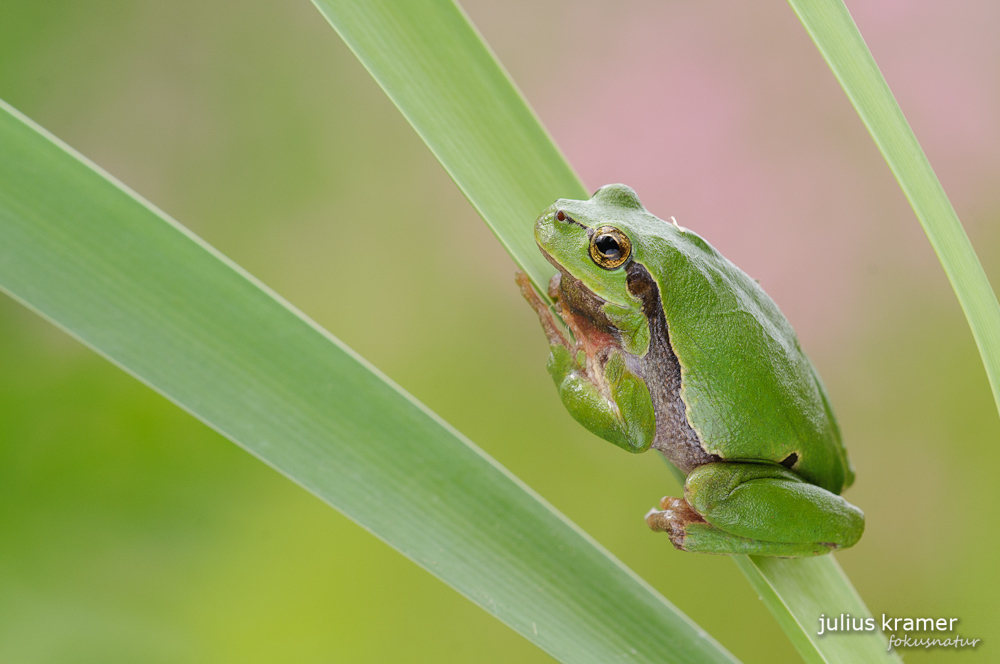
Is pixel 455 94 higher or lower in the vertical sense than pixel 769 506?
higher

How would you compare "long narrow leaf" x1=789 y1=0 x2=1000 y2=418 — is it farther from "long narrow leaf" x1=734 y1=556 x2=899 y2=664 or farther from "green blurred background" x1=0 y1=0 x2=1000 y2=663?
"green blurred background" x1=0 y1=0 x2=1000 y2=663

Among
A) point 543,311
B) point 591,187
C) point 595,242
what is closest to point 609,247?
point 595,242

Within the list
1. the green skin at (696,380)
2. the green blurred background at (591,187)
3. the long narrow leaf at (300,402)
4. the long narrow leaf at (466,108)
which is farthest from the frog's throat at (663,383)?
the green blurred background at (591,187)

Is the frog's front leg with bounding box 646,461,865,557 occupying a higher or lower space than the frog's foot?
lower

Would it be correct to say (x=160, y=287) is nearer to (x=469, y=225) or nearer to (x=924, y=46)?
(x=469, y=225)

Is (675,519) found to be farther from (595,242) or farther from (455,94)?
(455,94)

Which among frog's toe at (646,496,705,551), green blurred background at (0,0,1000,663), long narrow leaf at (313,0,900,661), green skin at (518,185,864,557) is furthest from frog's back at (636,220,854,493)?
green blurred background at (0,0,1000,663)
